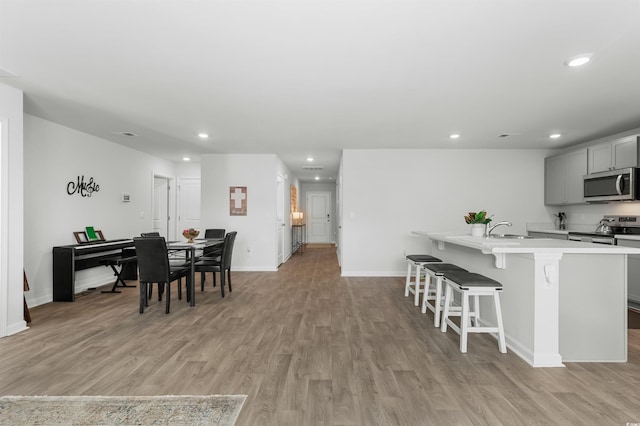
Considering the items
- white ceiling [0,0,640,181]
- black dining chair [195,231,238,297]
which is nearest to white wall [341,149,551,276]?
white ceiling [0,0,640,181]

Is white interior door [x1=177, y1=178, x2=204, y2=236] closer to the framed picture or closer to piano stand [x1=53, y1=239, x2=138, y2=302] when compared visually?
the framed picture

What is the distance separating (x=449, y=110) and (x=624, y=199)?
2829mm

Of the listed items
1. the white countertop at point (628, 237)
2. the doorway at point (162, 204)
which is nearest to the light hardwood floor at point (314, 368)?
the white countertop at point (628, 237)

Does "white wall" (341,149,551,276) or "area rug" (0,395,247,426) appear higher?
"white wall" (341,149,551,276)

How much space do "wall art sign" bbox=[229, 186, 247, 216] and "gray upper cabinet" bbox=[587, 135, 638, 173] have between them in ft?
19.5

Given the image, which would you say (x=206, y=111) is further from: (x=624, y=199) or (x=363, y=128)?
(x=624, y=199)

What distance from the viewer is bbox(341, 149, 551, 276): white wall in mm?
5926

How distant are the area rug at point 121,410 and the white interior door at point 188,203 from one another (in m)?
6.09

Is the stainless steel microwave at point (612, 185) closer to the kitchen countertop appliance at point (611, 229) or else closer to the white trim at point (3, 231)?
the kitchen countertop appliance at point (611, 229)

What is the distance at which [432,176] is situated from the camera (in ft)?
19.6

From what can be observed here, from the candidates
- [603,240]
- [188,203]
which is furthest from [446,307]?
[188,203]

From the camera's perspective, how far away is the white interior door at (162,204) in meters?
7.54

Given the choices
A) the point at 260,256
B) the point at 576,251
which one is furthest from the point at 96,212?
the point at 576,251

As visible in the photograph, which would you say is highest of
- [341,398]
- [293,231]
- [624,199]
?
[624,199]
